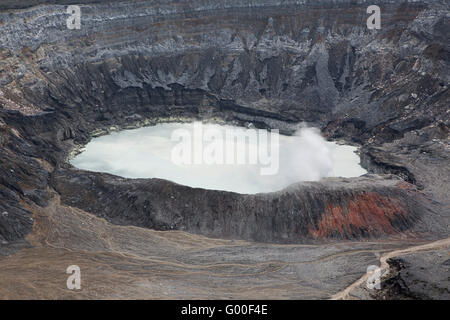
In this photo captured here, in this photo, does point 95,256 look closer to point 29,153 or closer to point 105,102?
point 29,153

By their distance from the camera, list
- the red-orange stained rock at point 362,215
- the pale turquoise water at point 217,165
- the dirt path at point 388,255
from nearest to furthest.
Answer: the dirt path at point 388,255 → the red-orange stained rock at point 362,215 → the pale turquoise water at point 217,165

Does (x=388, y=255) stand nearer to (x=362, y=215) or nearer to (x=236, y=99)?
(x=362, y=215)

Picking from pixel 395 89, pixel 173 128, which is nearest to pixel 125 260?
pixel 173 128

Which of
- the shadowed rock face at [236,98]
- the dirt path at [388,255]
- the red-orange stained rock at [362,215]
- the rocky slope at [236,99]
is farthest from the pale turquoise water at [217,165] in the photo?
the dirt path at [388,255]

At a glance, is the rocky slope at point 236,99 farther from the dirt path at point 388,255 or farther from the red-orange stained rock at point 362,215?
the dirt path at point 388,255

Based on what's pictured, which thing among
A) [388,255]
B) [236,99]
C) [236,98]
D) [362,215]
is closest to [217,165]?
[362,215]
